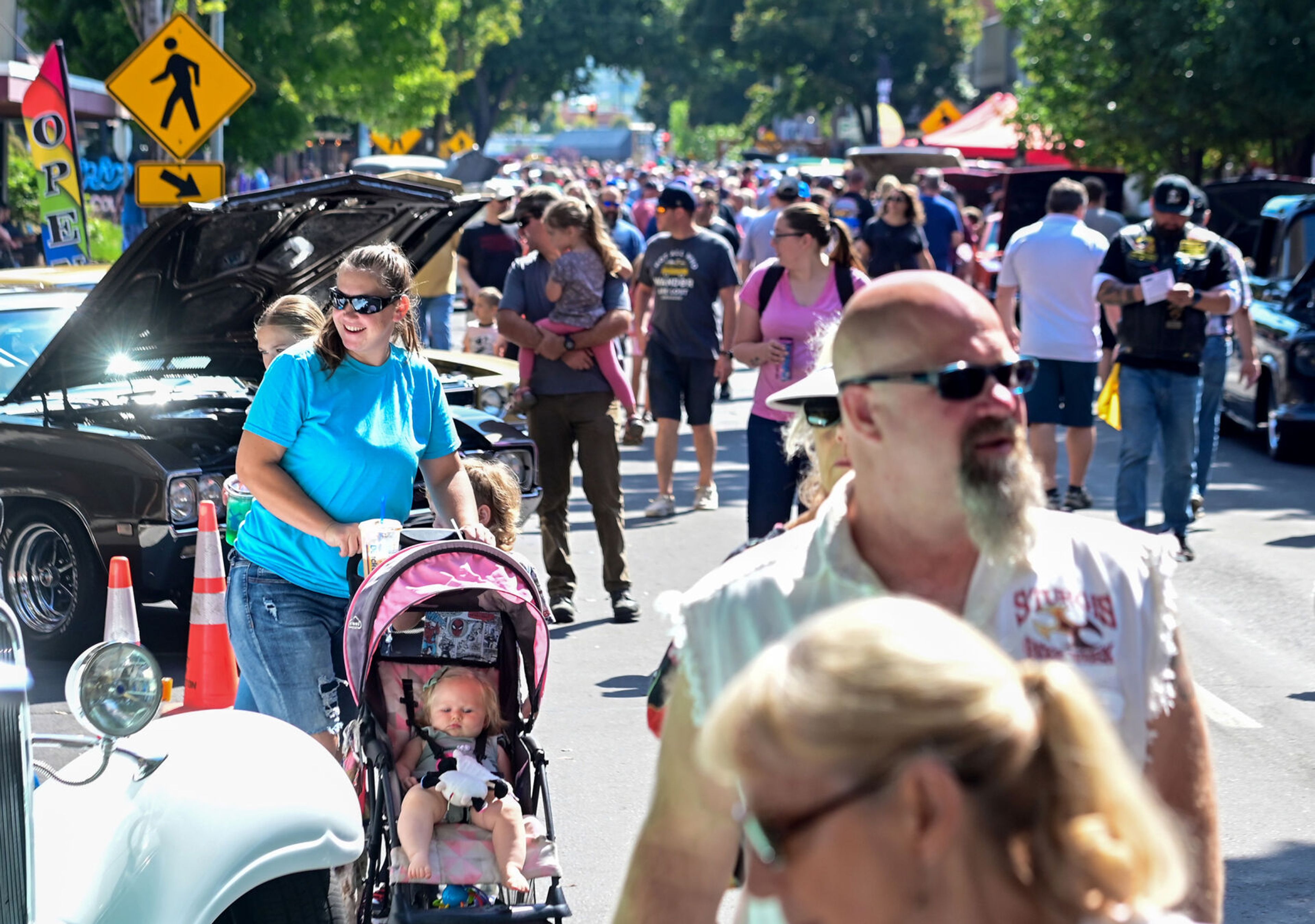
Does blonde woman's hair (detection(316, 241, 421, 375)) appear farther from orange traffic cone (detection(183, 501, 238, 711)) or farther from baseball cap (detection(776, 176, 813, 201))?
baseball cap (detection(776, 176, 813, 201))

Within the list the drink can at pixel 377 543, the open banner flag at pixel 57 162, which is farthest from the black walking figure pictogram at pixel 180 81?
the drink can at pixel 377 543

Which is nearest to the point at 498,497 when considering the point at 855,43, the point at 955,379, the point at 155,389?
the point at 155,389

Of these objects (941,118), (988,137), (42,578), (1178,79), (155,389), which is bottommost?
(42,578)

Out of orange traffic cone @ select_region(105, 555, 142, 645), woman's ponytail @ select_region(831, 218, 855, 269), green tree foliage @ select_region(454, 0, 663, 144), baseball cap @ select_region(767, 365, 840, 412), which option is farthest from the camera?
green tree foliage @ select_region(454, 0, 663, 144)

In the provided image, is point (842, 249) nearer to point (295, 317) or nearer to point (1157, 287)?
point (295, 317)

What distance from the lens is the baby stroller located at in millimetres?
4410

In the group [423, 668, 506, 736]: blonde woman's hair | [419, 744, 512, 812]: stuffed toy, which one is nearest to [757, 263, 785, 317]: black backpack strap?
[423, 668, 506, 736]: blonde woman's hair

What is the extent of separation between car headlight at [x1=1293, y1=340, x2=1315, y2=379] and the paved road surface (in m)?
0.78

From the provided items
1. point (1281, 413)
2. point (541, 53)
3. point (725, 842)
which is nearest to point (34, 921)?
point (725, 842)

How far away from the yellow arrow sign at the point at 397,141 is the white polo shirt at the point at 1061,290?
3477 cm

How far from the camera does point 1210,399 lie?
34.9ft

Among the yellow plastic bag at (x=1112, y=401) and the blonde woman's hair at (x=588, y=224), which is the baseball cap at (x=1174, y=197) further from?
the blonde woman's hair at (x=588, y=224)

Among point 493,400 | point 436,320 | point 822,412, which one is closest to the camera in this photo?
point 822,412

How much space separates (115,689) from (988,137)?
3721 centimetres
